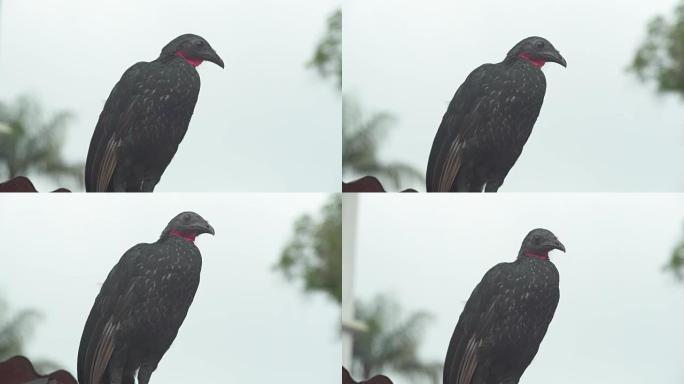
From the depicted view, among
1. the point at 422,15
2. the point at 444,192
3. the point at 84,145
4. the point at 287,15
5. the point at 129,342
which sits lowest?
the point at 129,342

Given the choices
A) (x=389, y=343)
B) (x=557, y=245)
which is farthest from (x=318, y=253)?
(x=557, y=245)

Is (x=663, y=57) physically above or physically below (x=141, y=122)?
above

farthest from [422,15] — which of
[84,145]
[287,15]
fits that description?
[84,145]

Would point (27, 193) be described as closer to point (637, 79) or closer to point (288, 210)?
point (288, 210)

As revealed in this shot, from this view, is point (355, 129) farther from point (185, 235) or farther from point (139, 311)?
point (139, 311)

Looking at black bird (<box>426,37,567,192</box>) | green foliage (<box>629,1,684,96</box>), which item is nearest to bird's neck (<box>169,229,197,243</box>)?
black bird (<box>426,37,567,192</box>)

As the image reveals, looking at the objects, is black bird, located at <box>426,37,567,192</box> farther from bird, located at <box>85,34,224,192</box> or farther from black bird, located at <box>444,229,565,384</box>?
bird, located at <box>85,34,224,192</box>
